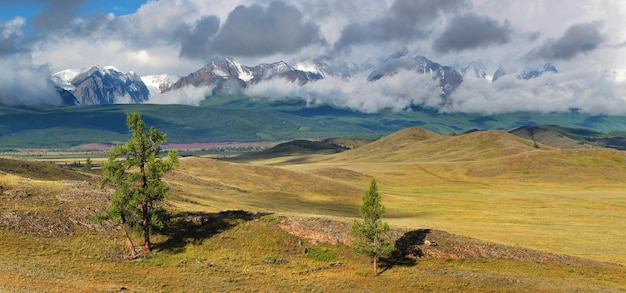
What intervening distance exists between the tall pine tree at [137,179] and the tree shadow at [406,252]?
25.2 meters

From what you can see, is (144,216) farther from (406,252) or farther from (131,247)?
(406,252)

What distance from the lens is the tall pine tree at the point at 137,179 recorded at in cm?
4926

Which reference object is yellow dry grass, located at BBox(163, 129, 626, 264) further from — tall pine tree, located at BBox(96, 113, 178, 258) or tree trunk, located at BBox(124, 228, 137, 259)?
tall pine tree, located at BBox(96, 113, 178, 258)

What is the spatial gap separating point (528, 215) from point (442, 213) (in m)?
20.8

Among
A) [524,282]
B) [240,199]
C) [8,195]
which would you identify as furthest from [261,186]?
[524,282]

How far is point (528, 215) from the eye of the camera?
384 ft

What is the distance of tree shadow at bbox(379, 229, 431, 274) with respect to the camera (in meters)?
53.5

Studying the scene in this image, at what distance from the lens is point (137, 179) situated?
50.7m

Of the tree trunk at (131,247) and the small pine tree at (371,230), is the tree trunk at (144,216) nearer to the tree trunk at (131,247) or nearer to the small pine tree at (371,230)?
the tree trunk at (131,247)

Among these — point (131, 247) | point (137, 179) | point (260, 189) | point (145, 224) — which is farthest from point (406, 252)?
point (260, 189)

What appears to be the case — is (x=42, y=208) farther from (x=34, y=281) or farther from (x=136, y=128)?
(x=34, y=281)

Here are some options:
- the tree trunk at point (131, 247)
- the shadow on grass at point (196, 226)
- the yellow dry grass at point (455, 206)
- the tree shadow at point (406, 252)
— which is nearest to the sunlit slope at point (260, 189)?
the yellow dry grass at point (455, 206)

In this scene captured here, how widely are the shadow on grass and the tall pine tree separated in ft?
11.0

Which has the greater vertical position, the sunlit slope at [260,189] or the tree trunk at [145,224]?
the tree trunk at [145,224]
